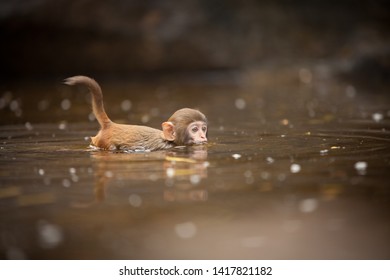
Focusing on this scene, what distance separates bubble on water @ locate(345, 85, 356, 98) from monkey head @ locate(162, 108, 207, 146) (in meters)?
6.57

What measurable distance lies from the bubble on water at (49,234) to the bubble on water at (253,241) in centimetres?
91

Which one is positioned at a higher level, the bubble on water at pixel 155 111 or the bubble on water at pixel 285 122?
the bubble on water at pixel 155 111

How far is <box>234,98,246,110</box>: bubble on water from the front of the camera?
11797 millimetres

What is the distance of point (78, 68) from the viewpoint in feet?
63.3

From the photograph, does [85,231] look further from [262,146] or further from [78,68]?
[78,68]

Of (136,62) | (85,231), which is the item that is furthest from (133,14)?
(85,231)

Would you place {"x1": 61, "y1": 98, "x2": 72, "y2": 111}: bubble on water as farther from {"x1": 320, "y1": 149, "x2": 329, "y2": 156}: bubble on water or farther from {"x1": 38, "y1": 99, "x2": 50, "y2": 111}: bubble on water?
{"x1": 320, "y1": 149, "x2": 329, "y2": 156}: bubble on water

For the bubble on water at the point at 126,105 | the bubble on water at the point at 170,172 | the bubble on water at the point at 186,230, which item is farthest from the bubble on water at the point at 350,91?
the bubble on water at the point at 186,230

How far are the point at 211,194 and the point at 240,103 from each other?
7.47m

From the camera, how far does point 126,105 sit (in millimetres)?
12477

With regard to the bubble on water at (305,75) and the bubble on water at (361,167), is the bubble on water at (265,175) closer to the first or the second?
the bubble on water at (361,167)

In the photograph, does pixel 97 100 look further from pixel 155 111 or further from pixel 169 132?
pixel 155 111

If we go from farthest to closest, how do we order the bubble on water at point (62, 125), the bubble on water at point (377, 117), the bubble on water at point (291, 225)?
the bubble on water at point (377, 117), the bubble on water at point (62, 125), the bubble on water at point (291, 225)

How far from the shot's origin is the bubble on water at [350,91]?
534 inches
